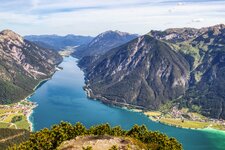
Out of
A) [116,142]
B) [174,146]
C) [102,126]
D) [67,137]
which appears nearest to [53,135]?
→ [67,137]

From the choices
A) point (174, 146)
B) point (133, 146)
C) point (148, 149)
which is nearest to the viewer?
point (133, 146)

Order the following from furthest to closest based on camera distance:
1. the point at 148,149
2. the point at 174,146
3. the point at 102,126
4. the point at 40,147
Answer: the point at 102,126 < the point at 174,146 < the point at 40,147 < the point at 148,149

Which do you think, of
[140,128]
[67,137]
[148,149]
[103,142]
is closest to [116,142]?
[103,142]

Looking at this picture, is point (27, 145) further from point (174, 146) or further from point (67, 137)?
point (174, 146)

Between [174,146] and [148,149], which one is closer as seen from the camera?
[148,149]

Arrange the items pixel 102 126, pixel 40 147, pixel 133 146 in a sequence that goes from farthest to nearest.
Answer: pixel 102 126
pixel 40 147
pixel 133 146

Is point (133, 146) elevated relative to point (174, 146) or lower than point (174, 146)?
elevated

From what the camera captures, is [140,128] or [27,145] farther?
[140,128]

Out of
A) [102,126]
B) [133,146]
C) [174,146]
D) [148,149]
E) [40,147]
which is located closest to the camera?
[133,146]

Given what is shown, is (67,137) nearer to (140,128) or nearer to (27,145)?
(27,145)
